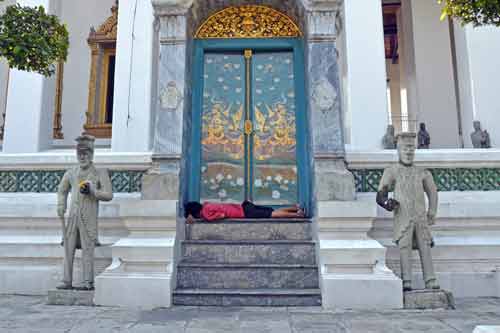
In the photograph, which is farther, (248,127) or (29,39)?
(248,127)

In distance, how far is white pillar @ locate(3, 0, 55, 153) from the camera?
6.62 meters

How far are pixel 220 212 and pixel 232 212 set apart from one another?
165 millimetres

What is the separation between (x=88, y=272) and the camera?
15.2ft

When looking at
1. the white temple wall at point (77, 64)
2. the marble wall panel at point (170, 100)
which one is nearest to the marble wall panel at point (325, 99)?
the marble wall panel at point (170, 100)

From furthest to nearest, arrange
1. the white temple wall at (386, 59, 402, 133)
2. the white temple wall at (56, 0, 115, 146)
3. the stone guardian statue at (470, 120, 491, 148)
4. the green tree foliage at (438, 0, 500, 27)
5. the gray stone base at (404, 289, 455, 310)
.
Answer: the white temple wall at (386, 59, 402, 133) → the white temple wall at (56, 0, 115, 146) → the stone guardian statue at (470, 120, 491, 148) → the gray stone base at (404, 289, 455, 310) → the green tree foliage at (438, 0, 500, 27)

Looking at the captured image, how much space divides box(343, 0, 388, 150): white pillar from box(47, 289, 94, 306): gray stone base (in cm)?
390

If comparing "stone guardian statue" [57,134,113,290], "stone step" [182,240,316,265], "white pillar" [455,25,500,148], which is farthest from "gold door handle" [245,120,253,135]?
"white pillar" [455,25,500,148]

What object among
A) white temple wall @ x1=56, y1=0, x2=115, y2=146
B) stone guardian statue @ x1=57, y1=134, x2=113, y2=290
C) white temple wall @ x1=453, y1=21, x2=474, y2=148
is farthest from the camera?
white temple wall @ x1=56, y1=0, x2=115, y2=146

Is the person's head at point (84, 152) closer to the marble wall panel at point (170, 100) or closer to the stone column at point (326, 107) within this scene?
the marble wall panel at point (170, 100)

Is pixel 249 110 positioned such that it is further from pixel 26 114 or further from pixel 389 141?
pixel 26 114

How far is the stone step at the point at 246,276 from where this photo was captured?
4.82 metres

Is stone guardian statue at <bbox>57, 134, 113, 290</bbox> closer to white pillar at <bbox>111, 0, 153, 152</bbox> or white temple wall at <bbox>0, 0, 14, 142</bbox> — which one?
white pillar at <bbox>111, 0, 153, 152</bbox>

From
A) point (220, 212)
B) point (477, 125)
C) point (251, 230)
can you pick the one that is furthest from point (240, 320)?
point (477, 125)

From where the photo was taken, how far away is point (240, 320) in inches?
152
